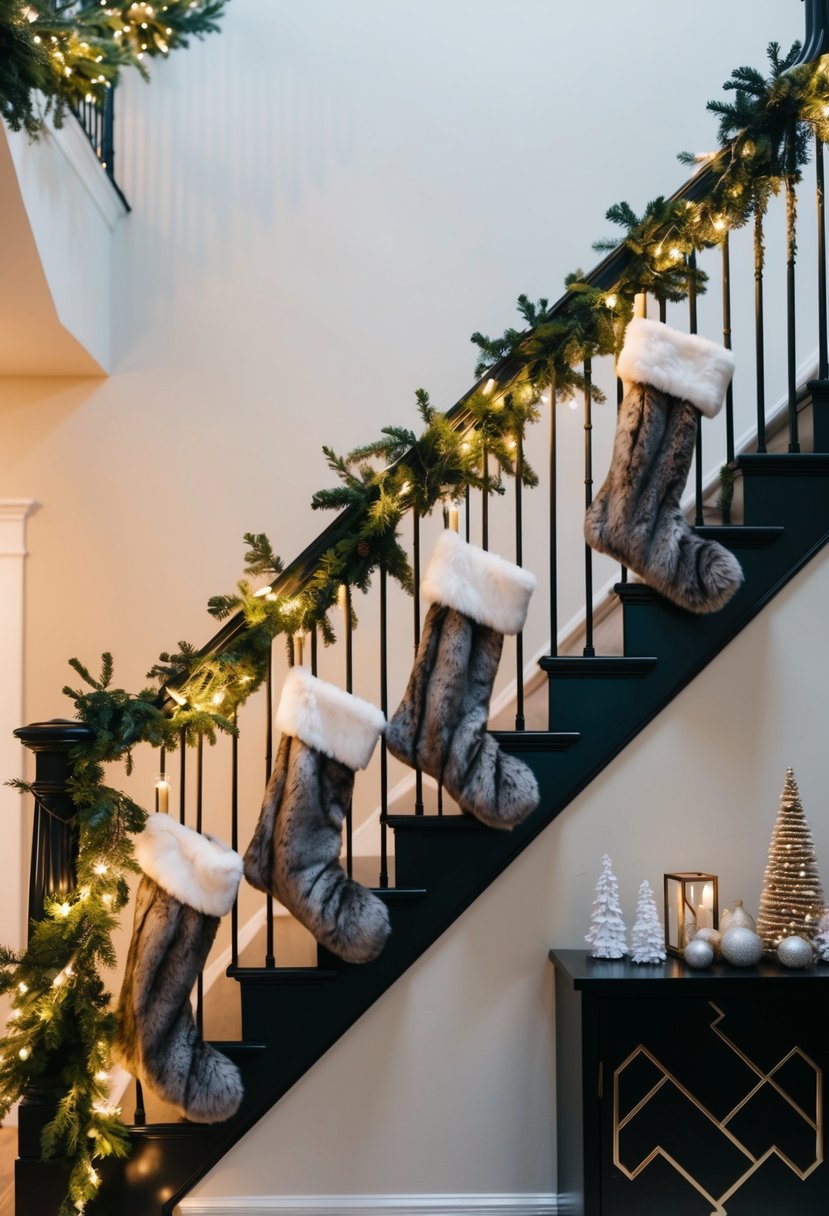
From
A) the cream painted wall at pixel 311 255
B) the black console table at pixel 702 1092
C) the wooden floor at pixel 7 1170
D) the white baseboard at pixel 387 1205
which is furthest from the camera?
the cream painted wall at pixel 311 255

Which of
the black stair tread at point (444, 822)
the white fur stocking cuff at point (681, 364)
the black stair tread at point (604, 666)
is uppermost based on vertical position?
the white fur stocking cuff at point (681, 364)

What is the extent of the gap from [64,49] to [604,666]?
2072 millimetres

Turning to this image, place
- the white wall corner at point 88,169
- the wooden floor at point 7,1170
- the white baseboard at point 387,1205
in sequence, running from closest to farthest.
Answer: the white baseboard at point 387,1205 → the wooden floor at point 7,1170 → the white wall corner at point 88,169

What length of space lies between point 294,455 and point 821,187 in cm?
202

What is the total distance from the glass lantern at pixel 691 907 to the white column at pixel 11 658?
8.00 feet

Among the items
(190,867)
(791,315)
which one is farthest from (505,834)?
(791,315)

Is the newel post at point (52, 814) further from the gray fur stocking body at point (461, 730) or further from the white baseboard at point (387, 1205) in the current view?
the gray fur stocking body at point (461, 730)

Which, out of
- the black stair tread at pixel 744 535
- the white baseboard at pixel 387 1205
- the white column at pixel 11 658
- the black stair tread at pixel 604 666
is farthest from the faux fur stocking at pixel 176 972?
the white column at pixel 11 658

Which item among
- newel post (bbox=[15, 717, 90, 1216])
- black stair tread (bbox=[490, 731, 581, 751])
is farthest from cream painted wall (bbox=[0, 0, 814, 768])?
newel post (bbox=[15, 717, 90, 1216])

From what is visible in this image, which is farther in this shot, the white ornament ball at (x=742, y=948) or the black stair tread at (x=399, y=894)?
the black stair tread at (x=399, y=894)

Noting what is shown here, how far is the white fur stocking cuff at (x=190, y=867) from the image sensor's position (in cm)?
231

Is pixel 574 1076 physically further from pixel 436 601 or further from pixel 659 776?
pixel 436 601

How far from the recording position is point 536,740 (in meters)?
2.48

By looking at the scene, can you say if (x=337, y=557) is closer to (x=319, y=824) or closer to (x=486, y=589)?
(x=486, y=589)
